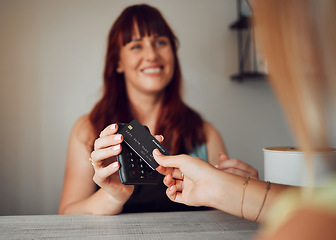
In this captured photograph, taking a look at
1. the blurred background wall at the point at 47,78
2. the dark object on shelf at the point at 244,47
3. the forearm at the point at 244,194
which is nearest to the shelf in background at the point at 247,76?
the dark object on shelf at the point at 244,47

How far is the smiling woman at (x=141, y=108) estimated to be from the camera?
1.06 metres

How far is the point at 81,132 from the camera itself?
116 cm

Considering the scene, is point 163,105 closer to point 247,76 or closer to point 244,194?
point 247,76

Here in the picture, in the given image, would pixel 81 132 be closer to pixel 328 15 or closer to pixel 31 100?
pixel 31 100

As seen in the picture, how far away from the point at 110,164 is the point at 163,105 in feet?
2.10

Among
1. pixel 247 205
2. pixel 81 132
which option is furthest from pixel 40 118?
pixel 247 205

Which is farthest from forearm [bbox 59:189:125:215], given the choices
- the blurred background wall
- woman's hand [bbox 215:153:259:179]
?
the blurred background wall

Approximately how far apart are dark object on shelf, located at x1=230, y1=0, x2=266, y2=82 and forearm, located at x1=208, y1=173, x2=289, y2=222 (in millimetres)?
1230

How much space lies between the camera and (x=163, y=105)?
1289 millimetres

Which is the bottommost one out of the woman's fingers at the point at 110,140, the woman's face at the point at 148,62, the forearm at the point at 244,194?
the forearm at the point at 244,194

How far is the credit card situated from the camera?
1.98 feet

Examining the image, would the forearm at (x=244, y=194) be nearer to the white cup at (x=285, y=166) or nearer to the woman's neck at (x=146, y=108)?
the white cup at (x=285, y=166)

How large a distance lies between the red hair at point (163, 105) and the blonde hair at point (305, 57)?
3.09 ft

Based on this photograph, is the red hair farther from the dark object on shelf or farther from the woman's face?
the dark object on shelf
